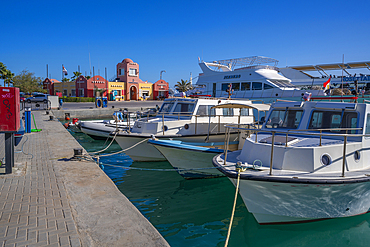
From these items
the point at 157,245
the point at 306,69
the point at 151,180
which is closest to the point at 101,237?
the point at 157,245

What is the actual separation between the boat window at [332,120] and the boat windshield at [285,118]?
0.40 metres

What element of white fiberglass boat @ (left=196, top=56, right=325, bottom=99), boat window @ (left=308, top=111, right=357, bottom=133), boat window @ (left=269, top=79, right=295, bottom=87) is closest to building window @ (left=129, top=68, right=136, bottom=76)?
white fiberglass boat @ (left=196, top=56, right=325, bottom=99)

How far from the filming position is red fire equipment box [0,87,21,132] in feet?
21.2

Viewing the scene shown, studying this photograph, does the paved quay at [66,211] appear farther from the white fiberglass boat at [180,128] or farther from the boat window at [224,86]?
the boat window at [224,86]

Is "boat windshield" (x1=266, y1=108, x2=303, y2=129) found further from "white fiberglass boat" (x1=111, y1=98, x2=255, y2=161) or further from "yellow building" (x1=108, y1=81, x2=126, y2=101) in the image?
"yellow building" (x1=108, y1=81, x2=126, y2=101)

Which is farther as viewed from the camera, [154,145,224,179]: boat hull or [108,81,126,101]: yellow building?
[108,81,126,101]: yellow building

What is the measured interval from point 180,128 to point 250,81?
1706cm

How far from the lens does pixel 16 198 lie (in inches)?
210

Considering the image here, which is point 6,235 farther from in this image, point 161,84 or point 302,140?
point 161,84

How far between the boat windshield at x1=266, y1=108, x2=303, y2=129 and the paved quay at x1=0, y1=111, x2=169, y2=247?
5043mm

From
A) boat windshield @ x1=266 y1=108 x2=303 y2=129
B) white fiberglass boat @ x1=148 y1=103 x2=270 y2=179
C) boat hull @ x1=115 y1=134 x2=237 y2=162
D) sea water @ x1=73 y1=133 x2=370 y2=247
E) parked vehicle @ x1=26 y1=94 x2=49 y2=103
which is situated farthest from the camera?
parked vehicle @ x1=26 y1=94 x2=49 y2=103

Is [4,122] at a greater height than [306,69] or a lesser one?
lesser

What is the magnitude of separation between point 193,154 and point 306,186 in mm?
4209

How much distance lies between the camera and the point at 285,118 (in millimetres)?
8047
